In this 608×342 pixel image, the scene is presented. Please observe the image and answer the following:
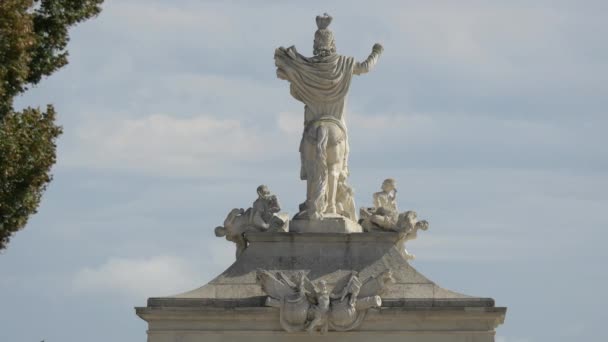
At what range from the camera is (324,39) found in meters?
36.6

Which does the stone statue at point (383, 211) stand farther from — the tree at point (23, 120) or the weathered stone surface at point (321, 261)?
the tree at point (23, 120)

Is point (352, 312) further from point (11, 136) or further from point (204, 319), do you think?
point (11, 136)

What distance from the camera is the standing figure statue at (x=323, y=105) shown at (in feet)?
118

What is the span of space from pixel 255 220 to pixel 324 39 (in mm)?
3251

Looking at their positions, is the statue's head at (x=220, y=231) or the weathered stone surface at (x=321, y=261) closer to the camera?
the weathered stone surface at (x=321, y=261)

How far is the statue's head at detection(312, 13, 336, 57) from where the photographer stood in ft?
120

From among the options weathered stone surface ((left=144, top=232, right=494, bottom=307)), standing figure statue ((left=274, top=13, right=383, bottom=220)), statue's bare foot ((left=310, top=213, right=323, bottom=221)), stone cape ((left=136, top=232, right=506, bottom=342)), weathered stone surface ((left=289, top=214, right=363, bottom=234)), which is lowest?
stone cape ((left=136, top=232, right=506, bottom=342))

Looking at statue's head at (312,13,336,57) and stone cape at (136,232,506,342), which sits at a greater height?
statue's head at (312,13,336,57)

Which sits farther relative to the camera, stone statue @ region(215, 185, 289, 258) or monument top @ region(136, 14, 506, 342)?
stone statue @ region(215, 185, 289, 258)

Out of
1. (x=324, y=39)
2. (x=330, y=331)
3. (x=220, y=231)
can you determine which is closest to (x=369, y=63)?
(x=324, y=39)

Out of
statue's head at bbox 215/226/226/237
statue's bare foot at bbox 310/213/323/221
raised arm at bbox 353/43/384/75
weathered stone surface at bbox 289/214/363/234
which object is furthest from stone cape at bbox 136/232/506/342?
raised arm at bbox 353/43/384/75

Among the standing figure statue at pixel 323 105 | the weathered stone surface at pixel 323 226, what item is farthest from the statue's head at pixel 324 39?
the weathered stone surface at pixel 323 226

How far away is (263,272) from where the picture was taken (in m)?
34.8

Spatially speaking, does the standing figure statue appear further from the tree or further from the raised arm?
the tree
